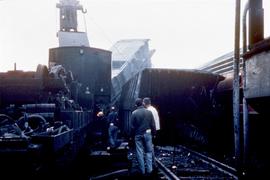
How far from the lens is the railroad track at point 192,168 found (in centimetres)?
714

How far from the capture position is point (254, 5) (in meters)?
4.02

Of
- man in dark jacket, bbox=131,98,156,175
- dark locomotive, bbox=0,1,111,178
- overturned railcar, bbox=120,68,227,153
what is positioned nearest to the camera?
dark locomotive, bbox=0,1,111,178

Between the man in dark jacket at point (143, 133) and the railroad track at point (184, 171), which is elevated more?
the man in dark jacket at point (143, 133)

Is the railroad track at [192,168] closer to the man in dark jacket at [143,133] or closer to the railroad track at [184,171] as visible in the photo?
the railroad track at [184,171]

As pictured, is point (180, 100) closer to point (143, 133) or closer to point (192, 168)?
point (192, 168)

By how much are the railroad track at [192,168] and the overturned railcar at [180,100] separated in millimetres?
3194

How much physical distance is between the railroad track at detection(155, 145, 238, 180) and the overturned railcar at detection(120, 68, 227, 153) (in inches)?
126

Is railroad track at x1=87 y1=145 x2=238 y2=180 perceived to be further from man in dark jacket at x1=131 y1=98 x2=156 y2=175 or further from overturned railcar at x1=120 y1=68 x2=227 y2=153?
overturned railcar at x1=120 y1=68 x2=227 y2=153

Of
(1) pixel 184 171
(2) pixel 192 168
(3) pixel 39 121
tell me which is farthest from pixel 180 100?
(3) pixel 39 121

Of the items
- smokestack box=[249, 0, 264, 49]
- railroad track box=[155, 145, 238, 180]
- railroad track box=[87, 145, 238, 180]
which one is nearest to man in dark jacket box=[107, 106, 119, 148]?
railroad track box=[87, 145, 238, 180]

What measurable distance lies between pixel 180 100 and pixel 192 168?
20.1 feet

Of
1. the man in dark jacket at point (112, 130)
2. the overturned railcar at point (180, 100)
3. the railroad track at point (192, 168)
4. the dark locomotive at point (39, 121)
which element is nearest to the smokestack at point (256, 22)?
the dark locomotive at point (39, 121)

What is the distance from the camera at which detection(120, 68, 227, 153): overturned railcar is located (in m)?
13.4

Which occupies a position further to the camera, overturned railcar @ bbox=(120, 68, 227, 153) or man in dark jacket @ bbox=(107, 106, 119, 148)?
overturned railcar @ bbox=(120, 68, 227, 153)
